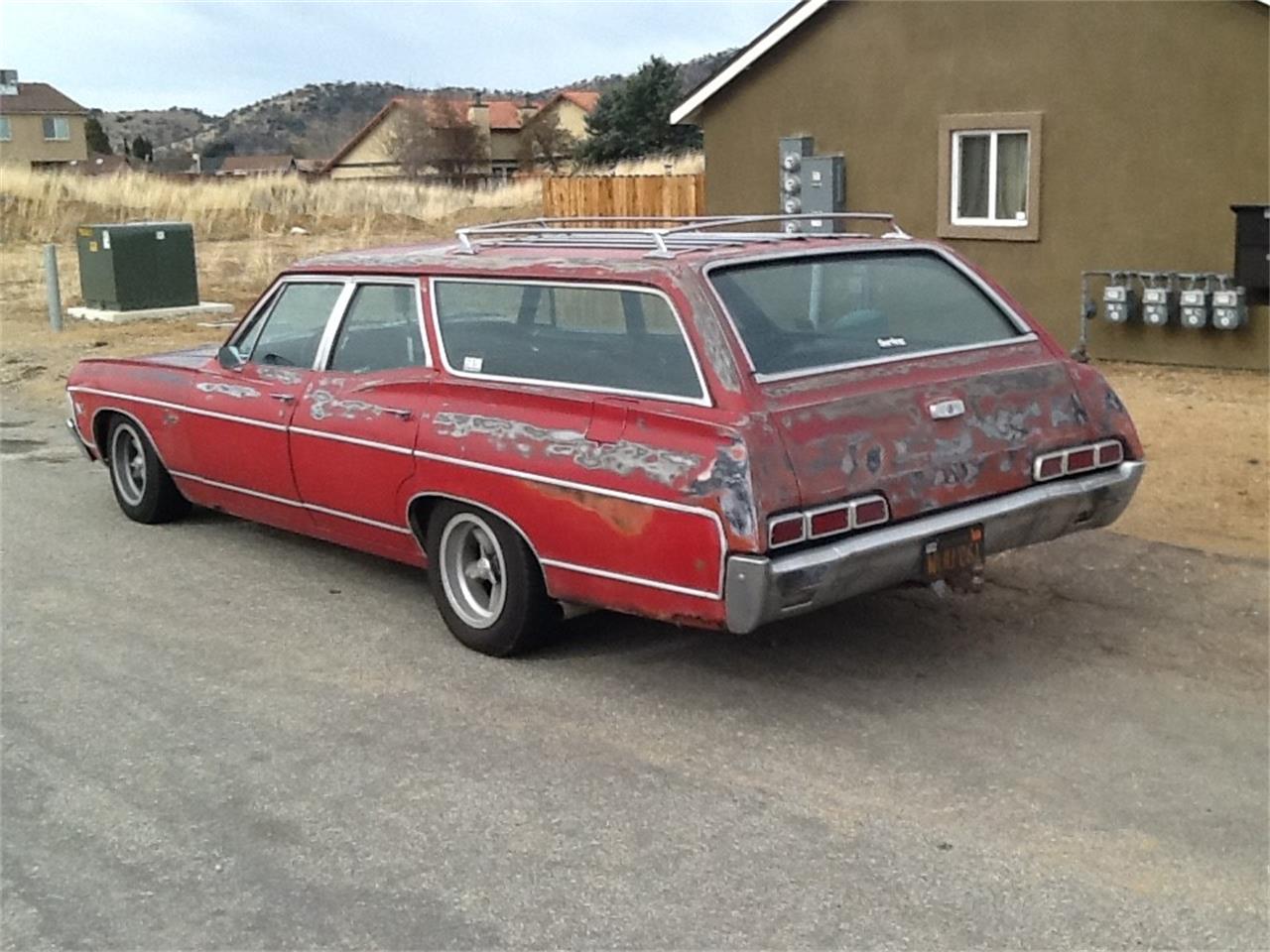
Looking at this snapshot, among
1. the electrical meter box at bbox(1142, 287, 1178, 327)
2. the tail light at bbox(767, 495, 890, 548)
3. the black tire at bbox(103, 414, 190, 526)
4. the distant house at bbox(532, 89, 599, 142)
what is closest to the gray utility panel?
the electrical meter box at bbox(1142, 287, 1178, 327)

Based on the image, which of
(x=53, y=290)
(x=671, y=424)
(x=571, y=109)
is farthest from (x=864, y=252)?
(x=571, y=109)

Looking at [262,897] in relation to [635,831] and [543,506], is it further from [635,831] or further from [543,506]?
[543,506]

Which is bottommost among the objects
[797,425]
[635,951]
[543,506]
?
[635,951]

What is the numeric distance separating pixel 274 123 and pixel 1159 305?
112852 mm

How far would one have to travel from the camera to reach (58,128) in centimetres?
7744

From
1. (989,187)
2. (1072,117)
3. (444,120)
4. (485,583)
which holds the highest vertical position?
(444,120)

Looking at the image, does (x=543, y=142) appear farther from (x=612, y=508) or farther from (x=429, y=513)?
(x=612, y=508)

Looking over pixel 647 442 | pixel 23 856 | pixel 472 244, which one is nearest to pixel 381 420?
pixel 472 244

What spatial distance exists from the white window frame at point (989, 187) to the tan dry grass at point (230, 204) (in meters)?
18.3

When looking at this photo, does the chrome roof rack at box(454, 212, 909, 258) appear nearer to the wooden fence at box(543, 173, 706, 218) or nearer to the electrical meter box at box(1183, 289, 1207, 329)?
the electrical meter box at box(1183, 289, 1207, 329)

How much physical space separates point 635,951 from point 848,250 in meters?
3.05

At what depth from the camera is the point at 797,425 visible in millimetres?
4688

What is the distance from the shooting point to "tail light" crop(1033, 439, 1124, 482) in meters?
5.25

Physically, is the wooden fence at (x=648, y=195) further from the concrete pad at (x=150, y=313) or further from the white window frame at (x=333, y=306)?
the white window frame at (x=333, y=306)
